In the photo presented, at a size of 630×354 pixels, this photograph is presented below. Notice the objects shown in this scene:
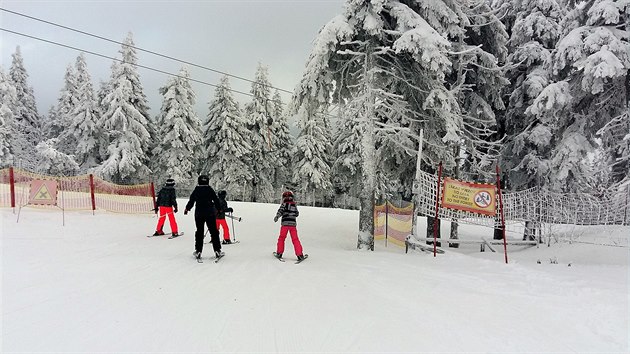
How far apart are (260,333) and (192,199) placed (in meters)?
5.09

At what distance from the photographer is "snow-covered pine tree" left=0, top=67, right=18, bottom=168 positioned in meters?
35.4

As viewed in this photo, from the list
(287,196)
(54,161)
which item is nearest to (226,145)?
(54,161)

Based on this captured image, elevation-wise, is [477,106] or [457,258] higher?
[477,106]

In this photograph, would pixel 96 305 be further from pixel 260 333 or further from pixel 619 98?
pixel 619 98

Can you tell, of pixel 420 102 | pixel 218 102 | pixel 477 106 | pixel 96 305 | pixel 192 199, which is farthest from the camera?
pixel 218 102

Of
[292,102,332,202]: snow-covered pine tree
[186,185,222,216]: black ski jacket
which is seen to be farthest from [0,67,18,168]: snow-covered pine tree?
[186,185,222,216]: black ski jacket

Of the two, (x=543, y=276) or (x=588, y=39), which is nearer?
(x=543, y=276)

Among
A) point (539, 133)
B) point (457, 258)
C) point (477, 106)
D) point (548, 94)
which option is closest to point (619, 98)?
point (548, 94)

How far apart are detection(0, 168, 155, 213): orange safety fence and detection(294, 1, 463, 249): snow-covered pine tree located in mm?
10573

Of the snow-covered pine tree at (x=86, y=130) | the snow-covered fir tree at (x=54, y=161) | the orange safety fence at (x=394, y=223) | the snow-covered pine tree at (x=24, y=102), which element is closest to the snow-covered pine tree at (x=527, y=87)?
the orange safety fence at (x=394, y=223)

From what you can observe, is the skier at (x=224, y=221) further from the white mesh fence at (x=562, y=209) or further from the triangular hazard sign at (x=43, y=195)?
the triangular hazard sign at (x=43, y=195)

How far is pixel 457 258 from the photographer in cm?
955

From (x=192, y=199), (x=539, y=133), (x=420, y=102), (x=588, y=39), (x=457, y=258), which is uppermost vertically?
(x=588, y=39)

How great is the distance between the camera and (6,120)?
36.1 m
